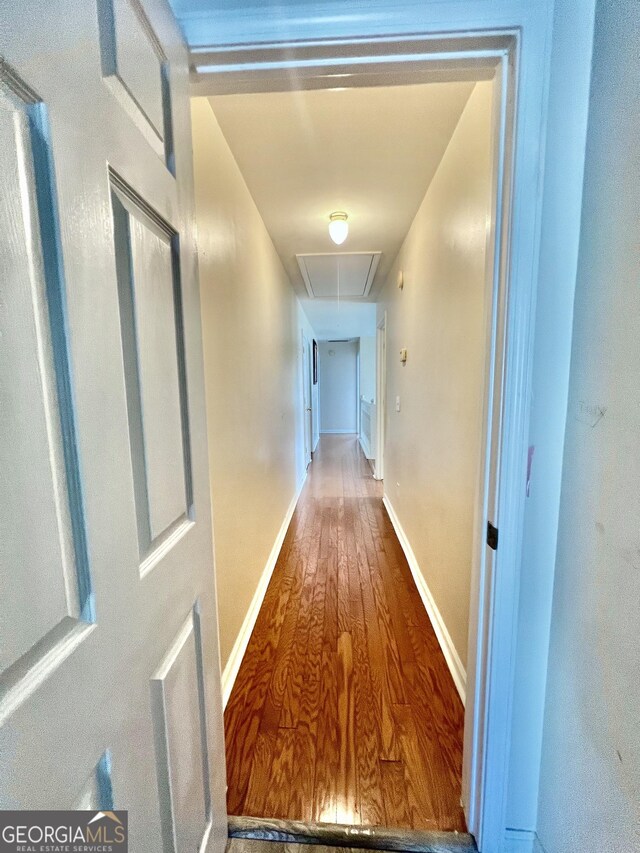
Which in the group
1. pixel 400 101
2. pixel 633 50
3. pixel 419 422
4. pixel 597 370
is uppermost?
pixel 400 101

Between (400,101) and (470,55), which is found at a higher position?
(400,101)

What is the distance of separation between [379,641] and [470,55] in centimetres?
220

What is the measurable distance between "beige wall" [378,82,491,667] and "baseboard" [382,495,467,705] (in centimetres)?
5

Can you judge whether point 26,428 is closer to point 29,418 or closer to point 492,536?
point 29,418

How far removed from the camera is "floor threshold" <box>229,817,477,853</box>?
0.99 m

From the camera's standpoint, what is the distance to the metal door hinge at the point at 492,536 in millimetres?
892

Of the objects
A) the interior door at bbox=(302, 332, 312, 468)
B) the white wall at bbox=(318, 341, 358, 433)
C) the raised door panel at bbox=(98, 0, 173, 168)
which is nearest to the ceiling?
the raised door panel at bbox=(98, 0, 173, 168)

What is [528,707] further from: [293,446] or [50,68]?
[293,446]

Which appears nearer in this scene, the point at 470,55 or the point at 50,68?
the point at 50,68

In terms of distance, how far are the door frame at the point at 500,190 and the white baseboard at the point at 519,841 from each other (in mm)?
30

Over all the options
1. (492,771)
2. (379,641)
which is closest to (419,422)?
(379,641)

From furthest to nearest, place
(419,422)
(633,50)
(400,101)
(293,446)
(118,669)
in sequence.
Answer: (293,446) < (419,422) < (400,101) < (633,50) < (118,669)

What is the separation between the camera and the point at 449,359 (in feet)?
5.36

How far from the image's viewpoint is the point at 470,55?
2.66ft
